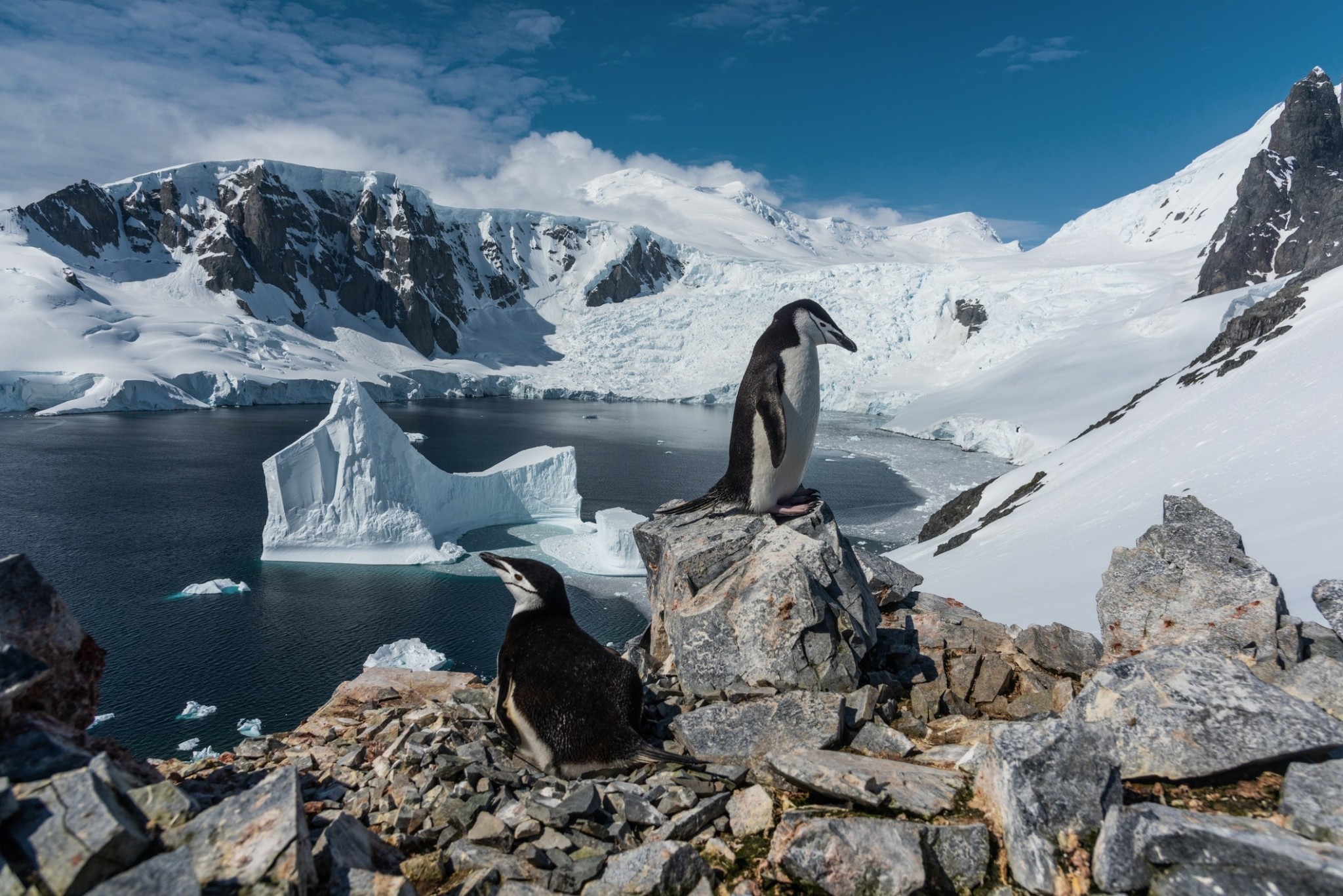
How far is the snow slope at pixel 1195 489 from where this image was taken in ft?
26.3

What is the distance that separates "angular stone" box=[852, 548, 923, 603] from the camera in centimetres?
561

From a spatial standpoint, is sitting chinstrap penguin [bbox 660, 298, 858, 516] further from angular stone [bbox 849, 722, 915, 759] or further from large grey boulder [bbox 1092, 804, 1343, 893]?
large grey boulder [bbox 1092, 804, 1343, 893]

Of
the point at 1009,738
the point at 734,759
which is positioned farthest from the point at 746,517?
the point at 1009,738

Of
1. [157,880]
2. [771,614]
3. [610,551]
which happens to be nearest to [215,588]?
[610,551]

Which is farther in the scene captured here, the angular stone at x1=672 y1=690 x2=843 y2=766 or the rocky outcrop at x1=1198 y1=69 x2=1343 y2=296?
the rocky outcrop at x1=1198 y1=69 x2=1343 y2=296

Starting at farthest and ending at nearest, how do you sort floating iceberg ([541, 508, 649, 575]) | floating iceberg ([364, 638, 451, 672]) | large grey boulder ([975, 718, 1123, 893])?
floating iceberg ([541, 508, 649, 575]) → floating iceberg ([364, 638, 451, 672]) → large grey boulder ([975, 718, 1123, 893])

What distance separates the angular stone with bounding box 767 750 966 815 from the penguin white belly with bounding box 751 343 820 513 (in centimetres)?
237

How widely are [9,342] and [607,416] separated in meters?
46.9

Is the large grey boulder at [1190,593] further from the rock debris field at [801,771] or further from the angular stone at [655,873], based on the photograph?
the angular stone at [655,873]

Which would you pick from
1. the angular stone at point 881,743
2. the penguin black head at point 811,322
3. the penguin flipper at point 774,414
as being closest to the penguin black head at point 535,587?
the angular stone at point 881,743

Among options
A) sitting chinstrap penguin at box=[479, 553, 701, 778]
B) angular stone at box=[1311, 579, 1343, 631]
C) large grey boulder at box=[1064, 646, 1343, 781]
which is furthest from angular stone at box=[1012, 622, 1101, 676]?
sitting chinstrap penguin at box=[479, 553, 701, 778]

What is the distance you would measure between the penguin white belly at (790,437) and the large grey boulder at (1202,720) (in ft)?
8.79

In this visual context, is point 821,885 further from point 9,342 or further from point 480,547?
point 9,342

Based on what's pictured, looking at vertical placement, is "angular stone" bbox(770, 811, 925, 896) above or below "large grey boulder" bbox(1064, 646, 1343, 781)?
below
